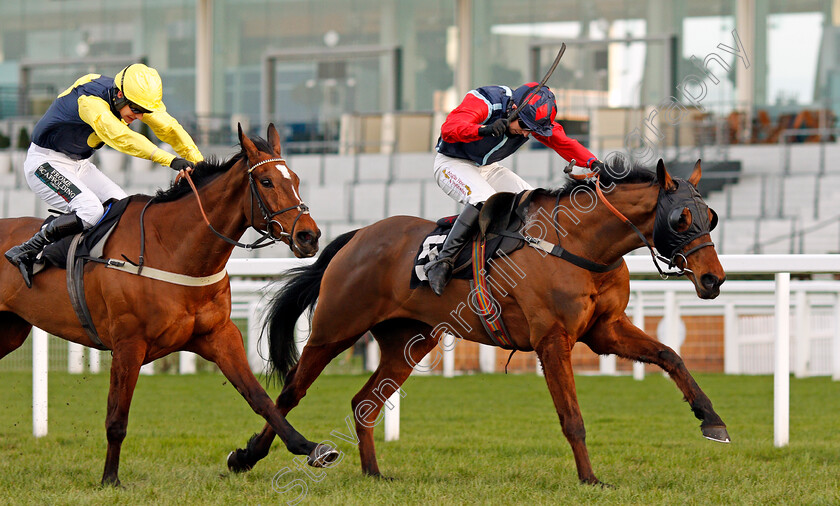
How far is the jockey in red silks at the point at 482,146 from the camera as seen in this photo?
477 centimetres

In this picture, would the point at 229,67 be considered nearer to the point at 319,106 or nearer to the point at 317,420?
the point at 319,106

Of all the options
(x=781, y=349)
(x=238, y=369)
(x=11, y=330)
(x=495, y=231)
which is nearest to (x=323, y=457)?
(x=238, y=369)

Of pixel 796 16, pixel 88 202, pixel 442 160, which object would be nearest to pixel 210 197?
pixel 88 202

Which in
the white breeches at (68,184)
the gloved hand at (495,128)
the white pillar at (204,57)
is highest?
the white pillar at (204,57)

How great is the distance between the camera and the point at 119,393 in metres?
4.63

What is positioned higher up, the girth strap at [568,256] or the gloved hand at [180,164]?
the gloved hand at [180,164]

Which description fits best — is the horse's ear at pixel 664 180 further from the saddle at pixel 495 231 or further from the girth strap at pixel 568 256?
the saddle at pixel 495 231

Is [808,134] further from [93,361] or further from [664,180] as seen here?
[664,180]

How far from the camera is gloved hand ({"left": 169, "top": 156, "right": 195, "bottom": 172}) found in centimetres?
478

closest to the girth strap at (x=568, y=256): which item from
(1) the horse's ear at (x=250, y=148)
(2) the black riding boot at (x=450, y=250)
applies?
(2) the black riding boot at (x=450, y=250)

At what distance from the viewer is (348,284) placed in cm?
513

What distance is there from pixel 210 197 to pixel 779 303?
285 centimetres

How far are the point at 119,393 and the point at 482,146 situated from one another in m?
1.95

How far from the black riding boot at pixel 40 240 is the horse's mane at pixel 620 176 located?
2.15 m
